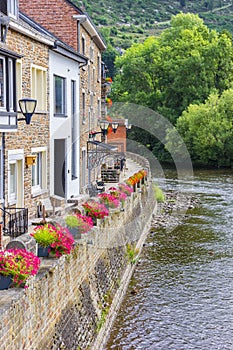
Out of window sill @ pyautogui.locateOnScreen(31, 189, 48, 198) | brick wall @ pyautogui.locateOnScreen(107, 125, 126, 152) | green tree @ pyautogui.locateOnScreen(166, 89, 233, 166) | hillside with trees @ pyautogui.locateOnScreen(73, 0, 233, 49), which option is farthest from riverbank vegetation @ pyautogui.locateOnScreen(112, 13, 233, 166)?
hillside with trees @ pyautogui.locateOnScreen(73, 0, 233, 49)

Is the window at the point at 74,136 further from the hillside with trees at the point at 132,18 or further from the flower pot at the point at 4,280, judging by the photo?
the hillside with trees at the point at 132,18

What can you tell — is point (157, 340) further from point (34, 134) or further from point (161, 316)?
point (34, 134)

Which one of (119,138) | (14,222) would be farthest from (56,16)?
(119,138)

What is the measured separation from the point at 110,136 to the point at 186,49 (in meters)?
21.6

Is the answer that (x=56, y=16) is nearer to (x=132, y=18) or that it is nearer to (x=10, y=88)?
(x=10, y=88)

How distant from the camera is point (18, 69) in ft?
54.3

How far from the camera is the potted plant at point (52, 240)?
1070cm

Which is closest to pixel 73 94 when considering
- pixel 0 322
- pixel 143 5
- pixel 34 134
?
pixel 34 134

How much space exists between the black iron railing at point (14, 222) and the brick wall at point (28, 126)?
0.43 metres

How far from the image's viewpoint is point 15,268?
853 centimetres

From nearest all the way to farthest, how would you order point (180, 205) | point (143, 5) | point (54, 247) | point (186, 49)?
point (54, 247) < point (180, 205) < point (186, 49) < point (143, 5)

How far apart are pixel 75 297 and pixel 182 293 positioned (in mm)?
6313

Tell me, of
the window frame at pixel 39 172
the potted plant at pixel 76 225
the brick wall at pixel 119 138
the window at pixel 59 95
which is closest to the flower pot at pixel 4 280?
the potted plant at pixel 76 225

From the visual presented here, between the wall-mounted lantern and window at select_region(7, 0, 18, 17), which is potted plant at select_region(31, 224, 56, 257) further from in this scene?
window at select_region(7, 0, 18, 17)
